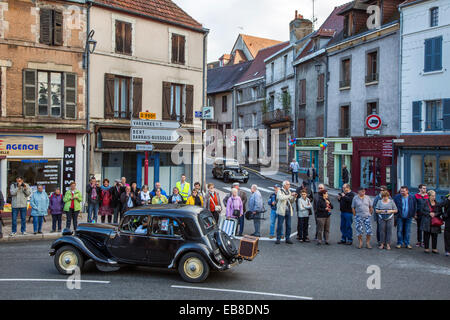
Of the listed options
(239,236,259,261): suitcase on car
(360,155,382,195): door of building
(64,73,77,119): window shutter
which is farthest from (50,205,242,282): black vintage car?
Answer: (360,155,382,195): door of building

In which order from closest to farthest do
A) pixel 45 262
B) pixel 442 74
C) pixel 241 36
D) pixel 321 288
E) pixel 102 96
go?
pixel 321 288 → pixel 45 262 → pixel 102 96 → pixel 442 74 → pixel 241 36

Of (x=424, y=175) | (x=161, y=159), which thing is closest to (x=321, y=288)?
(x=161, y=159)

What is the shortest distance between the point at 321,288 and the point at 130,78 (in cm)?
1524

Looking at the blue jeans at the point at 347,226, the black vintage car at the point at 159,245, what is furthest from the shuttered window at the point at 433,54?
the black vintage car at the point at 159,245

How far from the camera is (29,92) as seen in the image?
59.2 feet

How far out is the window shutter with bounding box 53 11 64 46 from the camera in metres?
18.5

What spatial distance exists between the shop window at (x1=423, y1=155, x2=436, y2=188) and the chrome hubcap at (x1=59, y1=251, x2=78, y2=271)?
61.6 feet

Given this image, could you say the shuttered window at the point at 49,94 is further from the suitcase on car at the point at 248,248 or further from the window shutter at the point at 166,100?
the suitcase on car at the point at 248,248

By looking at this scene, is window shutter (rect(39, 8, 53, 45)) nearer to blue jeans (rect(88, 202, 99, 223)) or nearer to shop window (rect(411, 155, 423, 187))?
blue jeans (rect(88, 202, 99, 223))

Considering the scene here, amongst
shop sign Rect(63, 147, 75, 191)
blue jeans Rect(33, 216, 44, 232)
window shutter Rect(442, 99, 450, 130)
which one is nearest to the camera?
blue jeans Rect(33, 216, 44, 232)

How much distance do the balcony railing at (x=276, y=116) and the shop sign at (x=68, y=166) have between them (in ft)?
68.3

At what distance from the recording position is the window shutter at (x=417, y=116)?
2294 centimetres

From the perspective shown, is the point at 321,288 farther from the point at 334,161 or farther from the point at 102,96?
the point at 334,161

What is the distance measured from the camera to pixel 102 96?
790 inches
